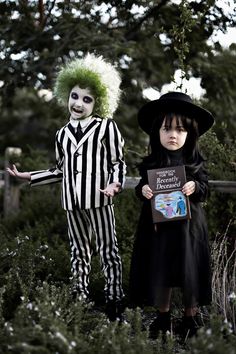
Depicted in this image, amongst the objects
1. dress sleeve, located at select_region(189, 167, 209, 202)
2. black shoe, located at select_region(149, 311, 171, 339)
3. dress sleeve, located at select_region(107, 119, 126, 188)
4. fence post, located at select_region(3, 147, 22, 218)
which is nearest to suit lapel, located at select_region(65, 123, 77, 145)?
dress sleeve, located at select_region(107, 119, 126, 188)

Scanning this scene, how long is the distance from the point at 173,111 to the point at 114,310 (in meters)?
1.32

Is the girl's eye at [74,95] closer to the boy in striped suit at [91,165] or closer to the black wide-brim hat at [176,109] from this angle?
the boy in striped suit at [91,165]

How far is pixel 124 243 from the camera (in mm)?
5555

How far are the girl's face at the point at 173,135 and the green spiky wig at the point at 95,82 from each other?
55cm

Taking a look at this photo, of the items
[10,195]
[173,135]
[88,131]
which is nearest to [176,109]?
[173,135]

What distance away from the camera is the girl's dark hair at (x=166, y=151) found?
3.75m

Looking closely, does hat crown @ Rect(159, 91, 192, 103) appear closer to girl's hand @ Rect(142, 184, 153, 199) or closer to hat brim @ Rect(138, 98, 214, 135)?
hat brim @ Rect(138, 98, 214, 135)

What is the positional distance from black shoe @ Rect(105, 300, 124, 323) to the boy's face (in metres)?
1.20

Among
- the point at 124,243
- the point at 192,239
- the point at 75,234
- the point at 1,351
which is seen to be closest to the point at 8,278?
the point at 75,234

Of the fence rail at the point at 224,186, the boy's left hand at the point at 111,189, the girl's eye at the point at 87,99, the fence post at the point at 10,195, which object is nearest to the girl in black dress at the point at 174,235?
the boy's left hand at the point at 111,189

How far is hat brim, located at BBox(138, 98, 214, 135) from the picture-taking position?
3.74m

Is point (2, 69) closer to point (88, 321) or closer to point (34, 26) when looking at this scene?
point (34, 26)

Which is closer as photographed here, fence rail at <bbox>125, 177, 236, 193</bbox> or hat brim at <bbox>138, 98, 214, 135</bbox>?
hat brim at <bbox>138, 98, 214, 135</bbox>

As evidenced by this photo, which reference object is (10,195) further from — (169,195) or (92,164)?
(169,195)
